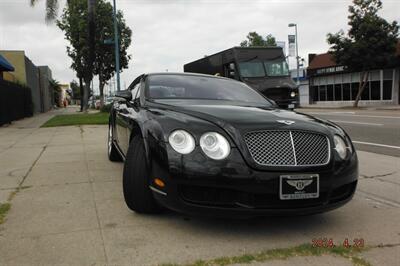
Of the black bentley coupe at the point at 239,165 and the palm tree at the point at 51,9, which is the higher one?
the palm tree at the point at 51,9

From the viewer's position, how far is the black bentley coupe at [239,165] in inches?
136

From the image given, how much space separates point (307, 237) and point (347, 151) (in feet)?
2.80

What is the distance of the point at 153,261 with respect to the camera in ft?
10.6

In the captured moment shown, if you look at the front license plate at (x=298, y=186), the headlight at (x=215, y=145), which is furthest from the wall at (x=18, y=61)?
the front license plate at (x=298, y=186)

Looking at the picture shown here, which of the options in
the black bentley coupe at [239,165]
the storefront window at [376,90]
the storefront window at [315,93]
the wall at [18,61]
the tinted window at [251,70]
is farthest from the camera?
the storefront window at [315,93]

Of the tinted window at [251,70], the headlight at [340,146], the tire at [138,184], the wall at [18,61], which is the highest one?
the wall at [18,61]

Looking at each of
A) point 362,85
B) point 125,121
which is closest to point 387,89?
point 362,85

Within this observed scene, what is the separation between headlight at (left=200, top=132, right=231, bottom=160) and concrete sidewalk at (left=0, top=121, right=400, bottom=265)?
728 millimetres

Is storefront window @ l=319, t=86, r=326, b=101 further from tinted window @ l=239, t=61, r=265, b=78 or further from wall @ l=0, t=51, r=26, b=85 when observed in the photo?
wall @ l=0, t=51, r=26, b=85

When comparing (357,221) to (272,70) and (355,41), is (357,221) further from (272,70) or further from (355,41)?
(355,41)

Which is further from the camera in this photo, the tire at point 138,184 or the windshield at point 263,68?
the windshield at point 263,68

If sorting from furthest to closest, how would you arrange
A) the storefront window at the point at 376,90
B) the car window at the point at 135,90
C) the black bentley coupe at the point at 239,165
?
the storefront window at the point at 376,90, the car window at the point at 135,90, the black bentley coupe at the point at 239,165
